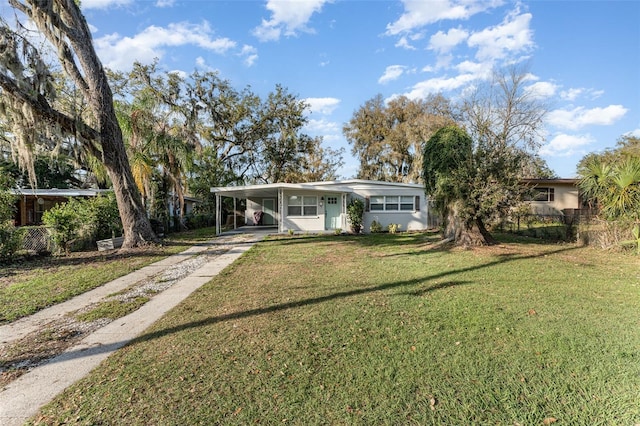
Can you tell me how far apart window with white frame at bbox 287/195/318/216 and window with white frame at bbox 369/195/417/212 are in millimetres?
3248

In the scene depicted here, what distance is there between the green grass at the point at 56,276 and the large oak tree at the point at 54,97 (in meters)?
1.89

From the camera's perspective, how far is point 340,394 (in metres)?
2.81

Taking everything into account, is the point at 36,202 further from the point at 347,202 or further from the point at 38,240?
the point at 347,202

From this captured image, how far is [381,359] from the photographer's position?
135 inches

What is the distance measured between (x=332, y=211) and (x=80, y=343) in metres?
15.7

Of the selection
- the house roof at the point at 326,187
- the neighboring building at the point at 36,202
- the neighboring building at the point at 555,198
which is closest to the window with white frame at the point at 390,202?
the house roof at the point at 326,187

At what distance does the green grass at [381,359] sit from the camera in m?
2.61

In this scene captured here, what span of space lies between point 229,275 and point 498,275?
605cm

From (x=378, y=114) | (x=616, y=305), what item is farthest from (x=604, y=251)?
(x=378, y=114)

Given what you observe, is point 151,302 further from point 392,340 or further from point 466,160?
point 466,160

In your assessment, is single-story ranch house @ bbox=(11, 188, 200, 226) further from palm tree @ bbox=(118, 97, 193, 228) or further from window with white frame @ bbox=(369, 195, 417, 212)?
window with white frame @ bbox=(369, 195, 417, 212)

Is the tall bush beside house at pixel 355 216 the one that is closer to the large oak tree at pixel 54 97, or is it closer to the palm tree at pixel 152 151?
the palm tree at pixel 152 151

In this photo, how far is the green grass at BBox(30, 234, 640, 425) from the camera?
2.61 metres

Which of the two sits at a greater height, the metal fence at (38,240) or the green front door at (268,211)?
the green front door at (268,211)
